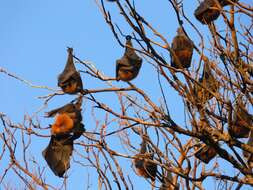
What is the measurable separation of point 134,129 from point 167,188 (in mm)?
926

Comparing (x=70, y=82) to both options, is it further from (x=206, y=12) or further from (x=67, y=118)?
(x=206, y=12)

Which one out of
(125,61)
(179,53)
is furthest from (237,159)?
(125,61)

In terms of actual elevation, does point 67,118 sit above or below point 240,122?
above

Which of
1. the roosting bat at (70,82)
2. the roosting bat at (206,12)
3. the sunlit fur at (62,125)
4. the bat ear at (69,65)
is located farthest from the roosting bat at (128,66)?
the roosting bat at (206,12)

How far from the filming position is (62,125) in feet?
19.2

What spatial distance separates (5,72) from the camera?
536cm

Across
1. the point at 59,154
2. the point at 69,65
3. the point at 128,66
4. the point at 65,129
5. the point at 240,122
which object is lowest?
the point at 240,122

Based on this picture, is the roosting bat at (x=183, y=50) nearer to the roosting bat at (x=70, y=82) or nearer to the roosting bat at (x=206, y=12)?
the roosting bat at (x=206, y=12)

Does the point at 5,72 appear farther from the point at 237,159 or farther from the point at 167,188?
the point at 237,159

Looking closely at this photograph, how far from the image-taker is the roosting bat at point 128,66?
5.75 meters

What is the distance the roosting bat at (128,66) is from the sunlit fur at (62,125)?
0.84m

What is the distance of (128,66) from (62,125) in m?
1.12

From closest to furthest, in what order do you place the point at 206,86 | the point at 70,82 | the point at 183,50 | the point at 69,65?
1. the point at 206,86
2. the point at 70,82
3. the point at 183,50
4. the point at 69,65

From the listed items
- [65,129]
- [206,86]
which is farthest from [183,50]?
[65,129]
